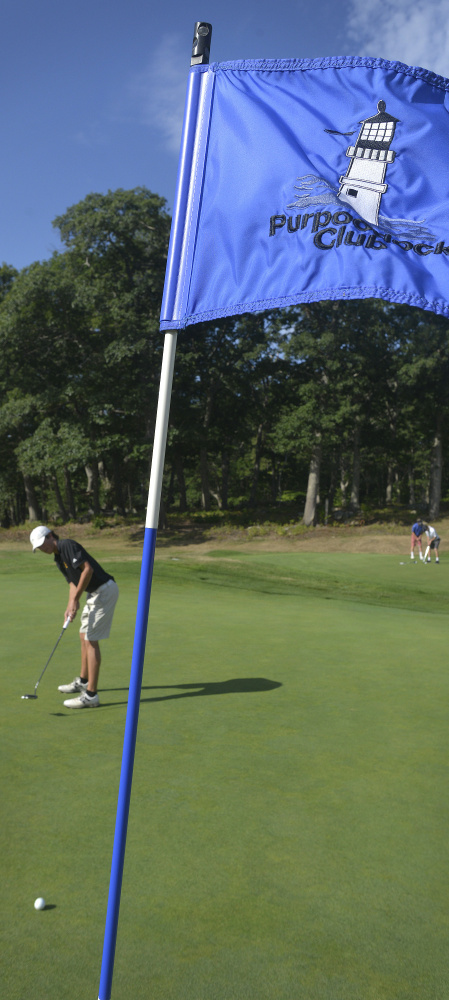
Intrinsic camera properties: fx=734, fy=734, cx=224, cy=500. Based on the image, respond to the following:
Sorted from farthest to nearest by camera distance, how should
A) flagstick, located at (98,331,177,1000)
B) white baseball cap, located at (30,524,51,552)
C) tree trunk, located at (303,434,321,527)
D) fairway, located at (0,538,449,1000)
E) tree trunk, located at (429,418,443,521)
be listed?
tree trunk, located at (429,418,443,521) → tree trunk, located at (303,434,321,527) → white baseball cap, located at (30,524,51,552) → fairway, located at (0,538,449,1000) → flagstick, located at (98,331,177,1000)

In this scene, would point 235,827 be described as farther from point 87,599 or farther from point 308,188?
point 308,188

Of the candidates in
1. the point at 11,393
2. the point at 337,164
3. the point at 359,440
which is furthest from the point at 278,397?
the point at 337,164

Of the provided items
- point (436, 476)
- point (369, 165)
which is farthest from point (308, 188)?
point (436, 476)

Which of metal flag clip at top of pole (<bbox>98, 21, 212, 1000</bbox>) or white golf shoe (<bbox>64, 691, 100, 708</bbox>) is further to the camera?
white golf shoe (<bbox>64, 691, 100, 708</bbox>)

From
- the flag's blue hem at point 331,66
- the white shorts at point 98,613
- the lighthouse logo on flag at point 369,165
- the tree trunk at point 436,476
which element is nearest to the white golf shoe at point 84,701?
the white shorts at point 98,613

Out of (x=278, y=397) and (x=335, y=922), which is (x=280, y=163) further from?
(x=278, y=397)

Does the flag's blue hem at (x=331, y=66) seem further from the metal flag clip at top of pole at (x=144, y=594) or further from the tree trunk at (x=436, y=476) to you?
the tree trunk at (x=436, y=476)

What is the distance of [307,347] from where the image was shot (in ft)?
122

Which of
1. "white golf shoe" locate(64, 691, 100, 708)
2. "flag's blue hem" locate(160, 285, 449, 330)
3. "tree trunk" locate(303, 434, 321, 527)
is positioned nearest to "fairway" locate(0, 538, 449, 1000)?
"white golf shoe" locate(64, 691, 100, 708)

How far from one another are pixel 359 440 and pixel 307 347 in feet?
22.9

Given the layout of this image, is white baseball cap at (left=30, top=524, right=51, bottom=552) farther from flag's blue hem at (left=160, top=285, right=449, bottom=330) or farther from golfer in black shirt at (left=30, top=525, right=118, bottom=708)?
flag's blue hem at (left=160, top=285, right=449, bottom=330)

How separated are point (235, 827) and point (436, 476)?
3718cm

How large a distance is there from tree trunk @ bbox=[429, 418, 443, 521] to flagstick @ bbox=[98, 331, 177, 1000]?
3680 centimetres

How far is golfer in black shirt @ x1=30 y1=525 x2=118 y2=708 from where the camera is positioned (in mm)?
7156
